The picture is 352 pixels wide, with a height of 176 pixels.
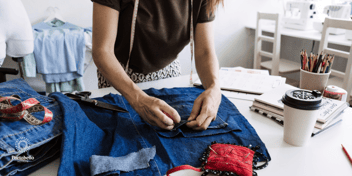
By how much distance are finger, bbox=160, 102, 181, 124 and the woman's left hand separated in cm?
4

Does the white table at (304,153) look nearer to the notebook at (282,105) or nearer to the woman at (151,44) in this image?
the notebook at (282,105)

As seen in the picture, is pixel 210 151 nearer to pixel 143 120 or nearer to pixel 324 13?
pixel 143 120

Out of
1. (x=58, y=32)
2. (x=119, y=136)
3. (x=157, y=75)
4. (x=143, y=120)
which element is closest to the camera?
(x=119, y=136)

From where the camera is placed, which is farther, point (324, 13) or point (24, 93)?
point (324, 13)

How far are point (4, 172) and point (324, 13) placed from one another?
3.00 metres

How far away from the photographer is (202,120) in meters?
0.68

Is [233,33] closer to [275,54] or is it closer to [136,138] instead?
[275,54]

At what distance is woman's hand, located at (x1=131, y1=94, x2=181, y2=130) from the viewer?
25.7 inches

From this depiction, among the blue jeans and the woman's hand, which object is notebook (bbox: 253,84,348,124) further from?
the blue jeans

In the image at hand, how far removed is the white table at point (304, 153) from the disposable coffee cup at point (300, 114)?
3cm

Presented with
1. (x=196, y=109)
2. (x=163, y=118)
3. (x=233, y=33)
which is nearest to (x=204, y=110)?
(x=196, y=109)

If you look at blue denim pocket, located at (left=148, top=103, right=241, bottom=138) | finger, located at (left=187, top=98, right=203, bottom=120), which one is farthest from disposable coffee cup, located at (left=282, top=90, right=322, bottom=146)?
finger, located at (left=187, top=98, right=203, bottom=120)

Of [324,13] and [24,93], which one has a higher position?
[324,13]

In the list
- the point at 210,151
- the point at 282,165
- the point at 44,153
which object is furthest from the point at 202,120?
the point at 44,153
